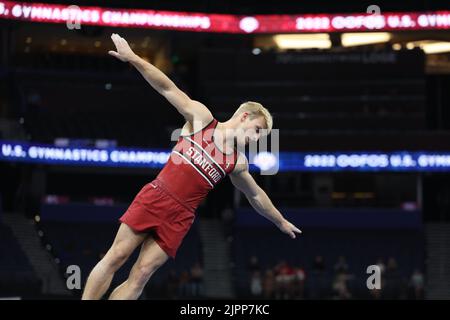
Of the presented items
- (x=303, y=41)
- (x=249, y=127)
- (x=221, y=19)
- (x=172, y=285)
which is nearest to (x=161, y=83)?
(x=249, y=127)

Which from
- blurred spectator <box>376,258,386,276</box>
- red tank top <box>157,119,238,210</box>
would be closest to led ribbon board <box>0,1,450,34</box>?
blurred spectator <box>376,258,386,276</box>

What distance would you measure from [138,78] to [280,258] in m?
11.4

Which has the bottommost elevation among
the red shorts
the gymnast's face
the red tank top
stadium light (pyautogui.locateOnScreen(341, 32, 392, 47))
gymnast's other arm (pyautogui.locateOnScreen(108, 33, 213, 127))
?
the red shorts

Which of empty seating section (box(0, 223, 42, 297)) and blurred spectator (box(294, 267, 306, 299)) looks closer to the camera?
empty seating section (box(0, 223, 42, 297))

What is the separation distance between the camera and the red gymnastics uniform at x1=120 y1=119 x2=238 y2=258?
8.05m

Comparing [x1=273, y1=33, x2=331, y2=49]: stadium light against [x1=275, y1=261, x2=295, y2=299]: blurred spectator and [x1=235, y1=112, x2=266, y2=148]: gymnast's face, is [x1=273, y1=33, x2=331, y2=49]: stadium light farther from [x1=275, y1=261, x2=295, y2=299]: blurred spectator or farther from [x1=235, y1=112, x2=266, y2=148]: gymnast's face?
[x1=235, y1=112, x2=266, y2=148]: gymnast's face

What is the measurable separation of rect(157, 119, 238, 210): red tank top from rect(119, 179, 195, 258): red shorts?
85 millimetres

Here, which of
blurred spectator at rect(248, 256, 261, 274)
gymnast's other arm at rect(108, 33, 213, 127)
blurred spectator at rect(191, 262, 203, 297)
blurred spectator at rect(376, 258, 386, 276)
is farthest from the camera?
blurred spectator at rect(248, 256, 261, 274)

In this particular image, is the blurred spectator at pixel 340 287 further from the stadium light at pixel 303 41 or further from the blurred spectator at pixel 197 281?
the stadium light at pixel 303 41

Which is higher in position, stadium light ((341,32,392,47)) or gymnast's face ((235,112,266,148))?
stadium light ((341,32,392,47))

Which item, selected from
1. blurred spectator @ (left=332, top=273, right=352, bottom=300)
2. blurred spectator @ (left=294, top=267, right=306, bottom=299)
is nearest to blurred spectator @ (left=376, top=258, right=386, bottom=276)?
blurred spectator @ (left=332, top=273, right=352, bottom=300)

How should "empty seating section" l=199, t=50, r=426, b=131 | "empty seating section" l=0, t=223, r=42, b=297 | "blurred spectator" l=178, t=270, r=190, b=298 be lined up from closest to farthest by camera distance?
"empty seating section" l=0, t=223, r=42, b=297
"blurred spectator" l=178, t=270, r=190, b=298
"empty seating section" l=199, t=50, r=426, b=131

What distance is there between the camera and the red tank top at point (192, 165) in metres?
8.12

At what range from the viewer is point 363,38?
37.3m
